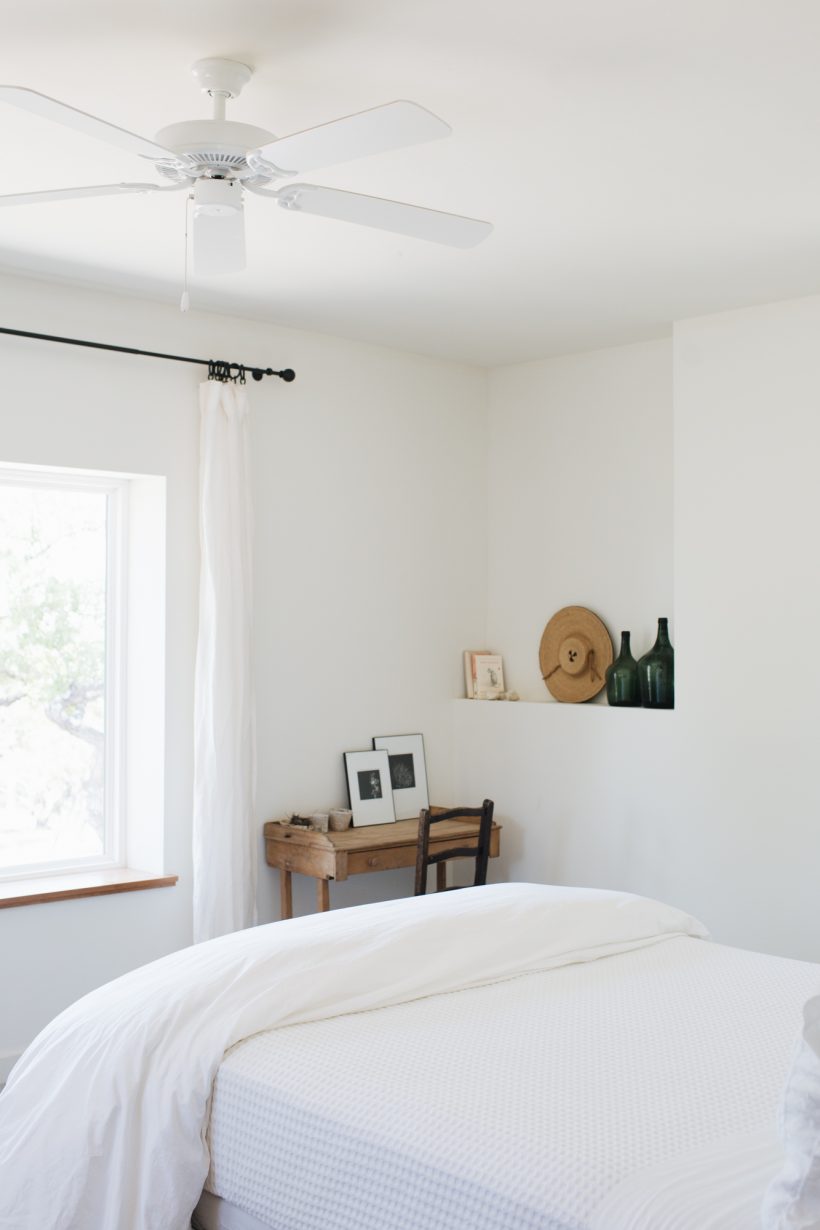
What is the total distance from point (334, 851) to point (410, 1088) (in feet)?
6.84

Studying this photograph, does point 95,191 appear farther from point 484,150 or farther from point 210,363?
point 210,363

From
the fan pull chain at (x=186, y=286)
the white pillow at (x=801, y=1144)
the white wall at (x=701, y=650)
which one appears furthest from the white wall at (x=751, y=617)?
the white pillow at (x=801, y=1144)

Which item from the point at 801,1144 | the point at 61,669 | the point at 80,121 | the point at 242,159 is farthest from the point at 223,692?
the point at 801,1144

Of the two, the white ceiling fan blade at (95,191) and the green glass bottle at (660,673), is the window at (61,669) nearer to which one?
the white ceiling fan blade at (95,191)

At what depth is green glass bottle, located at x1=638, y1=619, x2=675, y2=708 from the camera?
4504mm

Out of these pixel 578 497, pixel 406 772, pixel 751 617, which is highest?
pixel 578 497

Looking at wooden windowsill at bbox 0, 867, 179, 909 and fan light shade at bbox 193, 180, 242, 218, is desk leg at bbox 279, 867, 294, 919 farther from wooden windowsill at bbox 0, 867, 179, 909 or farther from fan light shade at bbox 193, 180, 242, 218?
fan light shade at bbox 193, 180, 242, 218

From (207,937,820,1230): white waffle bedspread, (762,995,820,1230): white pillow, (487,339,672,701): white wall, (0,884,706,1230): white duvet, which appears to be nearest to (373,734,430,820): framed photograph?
(487,339,672,701): white wall

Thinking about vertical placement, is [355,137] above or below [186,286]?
below

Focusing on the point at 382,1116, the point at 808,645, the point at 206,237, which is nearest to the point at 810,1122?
the point at 382,1116

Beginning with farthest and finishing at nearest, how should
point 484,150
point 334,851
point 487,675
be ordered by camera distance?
point 487,675, point 334,851, point 484,150

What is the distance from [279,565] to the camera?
453cm

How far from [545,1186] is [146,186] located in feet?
6.38

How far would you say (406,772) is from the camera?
491 centimetres
